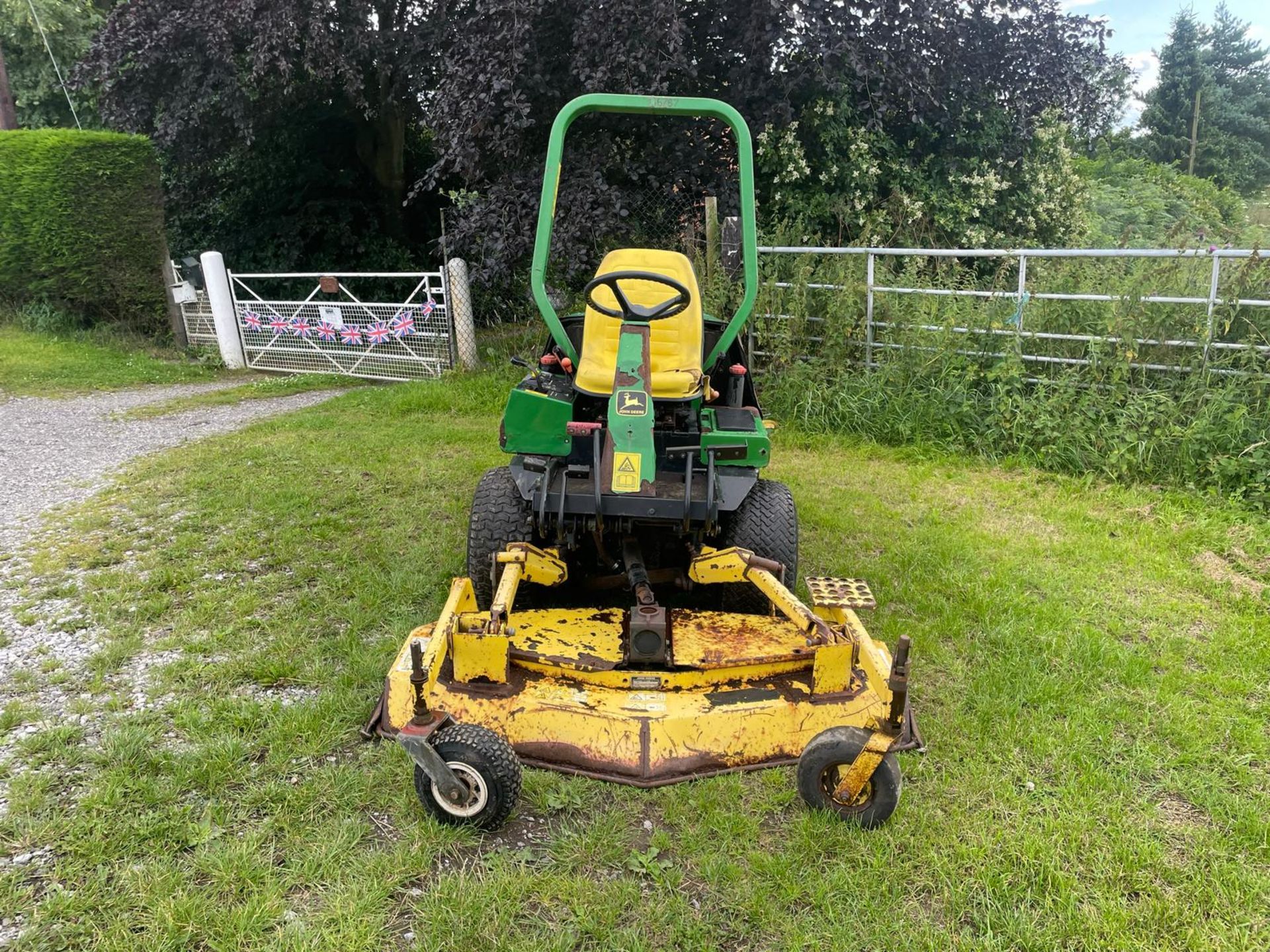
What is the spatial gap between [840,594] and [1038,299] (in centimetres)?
397

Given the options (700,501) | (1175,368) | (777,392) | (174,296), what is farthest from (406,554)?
(174,296)

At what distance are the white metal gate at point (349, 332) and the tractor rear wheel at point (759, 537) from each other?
5715 mm

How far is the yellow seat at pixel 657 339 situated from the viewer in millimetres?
3283

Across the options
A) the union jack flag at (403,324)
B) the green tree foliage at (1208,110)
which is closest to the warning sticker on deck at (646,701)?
the union jack flag at (403,324)

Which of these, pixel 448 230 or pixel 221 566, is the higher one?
pixel 448 230

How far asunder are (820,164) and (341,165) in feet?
28.3

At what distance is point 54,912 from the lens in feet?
6.84

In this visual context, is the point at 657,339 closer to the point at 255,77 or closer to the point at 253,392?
the point at 253,392

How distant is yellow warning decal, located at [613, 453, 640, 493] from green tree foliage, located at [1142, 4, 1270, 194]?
37583 mm

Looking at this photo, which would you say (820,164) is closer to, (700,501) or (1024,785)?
(700,501)

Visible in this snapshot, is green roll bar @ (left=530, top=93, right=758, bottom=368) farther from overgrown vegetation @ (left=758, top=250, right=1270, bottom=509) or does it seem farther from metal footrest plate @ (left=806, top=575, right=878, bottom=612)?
overgrown vegetation @ (left=758, top=250, right=1270, bottom=509)

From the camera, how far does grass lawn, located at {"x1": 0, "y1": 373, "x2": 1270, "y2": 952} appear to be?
2.10 m

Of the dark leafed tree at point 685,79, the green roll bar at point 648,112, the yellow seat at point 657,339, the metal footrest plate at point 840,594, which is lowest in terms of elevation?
the metal footrest plate at point 840,594

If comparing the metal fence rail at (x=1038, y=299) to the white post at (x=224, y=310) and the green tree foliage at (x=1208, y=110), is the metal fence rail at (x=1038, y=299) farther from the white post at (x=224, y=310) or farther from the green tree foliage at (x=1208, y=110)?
the green tree foliage at (x=1208, y=110)
